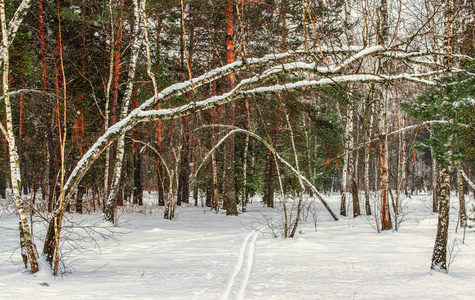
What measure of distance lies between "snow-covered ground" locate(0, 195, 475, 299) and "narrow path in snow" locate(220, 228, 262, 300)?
0.04 feet

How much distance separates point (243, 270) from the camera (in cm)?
570

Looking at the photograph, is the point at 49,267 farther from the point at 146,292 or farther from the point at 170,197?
the point at 170,197

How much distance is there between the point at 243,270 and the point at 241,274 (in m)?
0.29

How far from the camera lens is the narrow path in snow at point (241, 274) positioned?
436 cm

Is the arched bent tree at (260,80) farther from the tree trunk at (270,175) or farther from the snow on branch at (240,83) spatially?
the tree trunk at (270,175)

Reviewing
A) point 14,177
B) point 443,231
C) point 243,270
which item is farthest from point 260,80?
point 443,231

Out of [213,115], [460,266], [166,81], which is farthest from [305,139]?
[460,266]

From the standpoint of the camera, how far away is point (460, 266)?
595 centimetres

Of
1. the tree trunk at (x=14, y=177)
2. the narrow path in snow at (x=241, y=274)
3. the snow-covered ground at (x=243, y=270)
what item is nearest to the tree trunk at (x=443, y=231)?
the snow-covered ground at (x=243, y=270)

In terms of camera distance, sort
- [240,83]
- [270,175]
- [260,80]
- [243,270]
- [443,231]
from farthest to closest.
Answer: [270,175] < [243,270] < [443,231] < [240,83] < [260,80]

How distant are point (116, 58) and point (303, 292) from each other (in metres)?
11.4

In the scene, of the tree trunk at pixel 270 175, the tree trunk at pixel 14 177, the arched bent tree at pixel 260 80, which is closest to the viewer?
the arched bent tree at pixel 260 80

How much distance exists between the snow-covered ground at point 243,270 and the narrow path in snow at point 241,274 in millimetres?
13

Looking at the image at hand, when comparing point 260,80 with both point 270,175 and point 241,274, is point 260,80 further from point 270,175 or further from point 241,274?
point 270,175
